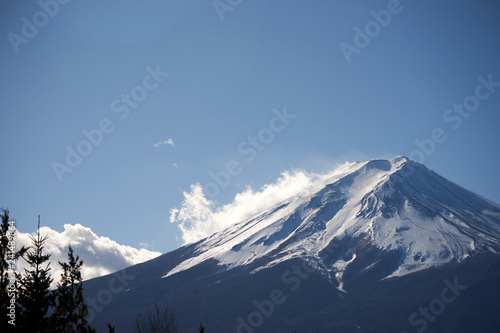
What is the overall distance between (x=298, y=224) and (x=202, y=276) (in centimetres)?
4702

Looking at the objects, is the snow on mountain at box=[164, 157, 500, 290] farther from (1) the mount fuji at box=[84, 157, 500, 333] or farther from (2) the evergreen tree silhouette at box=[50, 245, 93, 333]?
(2) the evergreen tree silhouette at box=[50, 245, 93, 333]

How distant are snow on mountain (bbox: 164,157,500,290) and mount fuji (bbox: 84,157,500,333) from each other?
1.59ft

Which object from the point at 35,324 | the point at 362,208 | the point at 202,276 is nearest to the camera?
the point at 35,324

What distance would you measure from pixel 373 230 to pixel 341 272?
80.7ft

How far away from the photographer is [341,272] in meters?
143

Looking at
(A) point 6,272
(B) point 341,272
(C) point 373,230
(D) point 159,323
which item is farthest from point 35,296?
(C) point 373,230

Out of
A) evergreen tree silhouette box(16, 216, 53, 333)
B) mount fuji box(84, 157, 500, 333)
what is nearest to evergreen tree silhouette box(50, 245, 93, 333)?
evergreen tree silhouette box(16, 216, 53, 333)

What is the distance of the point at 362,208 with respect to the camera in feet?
579

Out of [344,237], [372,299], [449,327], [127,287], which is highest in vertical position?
[127,287]

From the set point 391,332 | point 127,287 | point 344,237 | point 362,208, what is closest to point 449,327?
point 391,332

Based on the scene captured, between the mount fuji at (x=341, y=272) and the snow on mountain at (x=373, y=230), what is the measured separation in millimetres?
484

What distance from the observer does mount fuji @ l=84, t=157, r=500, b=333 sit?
113 metres

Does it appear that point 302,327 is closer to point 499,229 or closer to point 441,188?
point 499,229

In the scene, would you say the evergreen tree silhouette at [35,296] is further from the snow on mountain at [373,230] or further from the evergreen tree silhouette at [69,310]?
the snow on mountain at [373,230]
